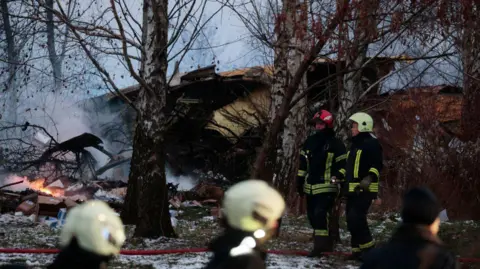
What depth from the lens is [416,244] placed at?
12.0 ft

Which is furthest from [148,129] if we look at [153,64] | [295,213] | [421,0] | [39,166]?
[39,166]

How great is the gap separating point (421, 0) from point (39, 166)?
13.6m

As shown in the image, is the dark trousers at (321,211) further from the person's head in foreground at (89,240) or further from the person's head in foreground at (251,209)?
the person's head in foreground at (89,240)

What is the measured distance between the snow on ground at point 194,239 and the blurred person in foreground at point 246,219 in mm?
3805

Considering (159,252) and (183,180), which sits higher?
(183,180)

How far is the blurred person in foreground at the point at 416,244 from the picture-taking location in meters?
3.62

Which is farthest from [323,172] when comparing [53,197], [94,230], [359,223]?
[53,197]

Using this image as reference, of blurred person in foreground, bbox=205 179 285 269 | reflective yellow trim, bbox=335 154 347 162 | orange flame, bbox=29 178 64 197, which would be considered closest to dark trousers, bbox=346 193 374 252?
reflective yellow trim, bbox=335 154 347 162

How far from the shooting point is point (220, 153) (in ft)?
67.7

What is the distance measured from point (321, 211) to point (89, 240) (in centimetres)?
536

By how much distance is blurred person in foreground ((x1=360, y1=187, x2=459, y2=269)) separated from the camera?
3.62m

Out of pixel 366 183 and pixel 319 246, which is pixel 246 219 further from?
pixel 319 246

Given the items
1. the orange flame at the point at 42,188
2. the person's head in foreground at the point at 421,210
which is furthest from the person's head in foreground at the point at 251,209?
the orange flame at the point at 42,188

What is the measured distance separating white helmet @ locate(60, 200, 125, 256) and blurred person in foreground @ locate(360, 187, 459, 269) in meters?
1.40
